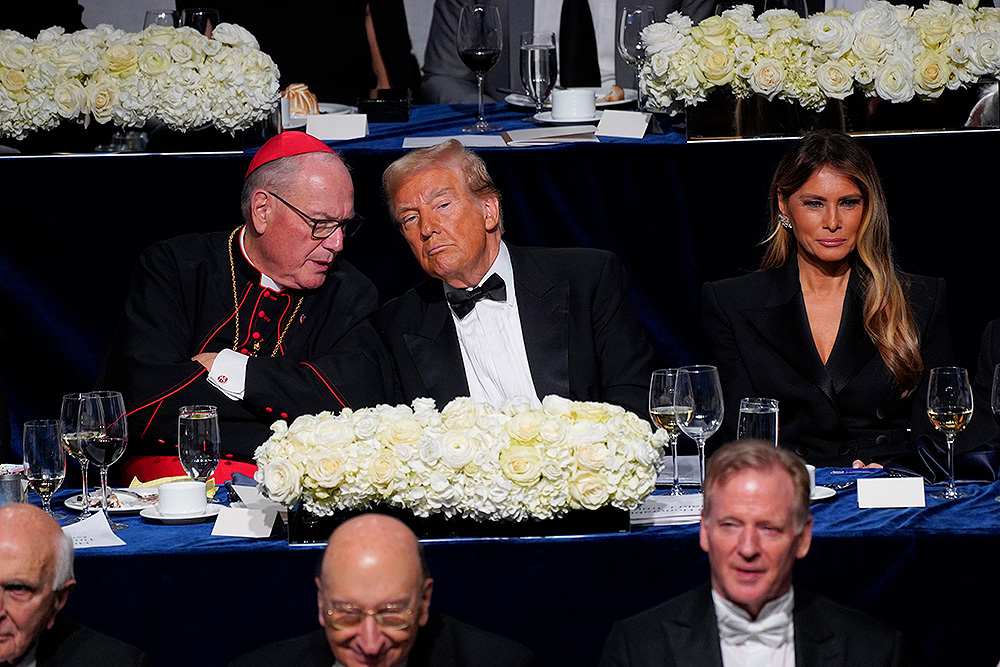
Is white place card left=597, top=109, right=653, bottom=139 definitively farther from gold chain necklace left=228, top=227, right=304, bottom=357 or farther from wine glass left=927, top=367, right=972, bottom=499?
wine glass left=927, top=367, right=972, bottom=499

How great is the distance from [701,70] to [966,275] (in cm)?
100

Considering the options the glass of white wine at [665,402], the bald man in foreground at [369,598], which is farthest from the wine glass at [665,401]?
the bald man in foreground at [369,598]

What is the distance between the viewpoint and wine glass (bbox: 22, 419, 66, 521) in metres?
2.54

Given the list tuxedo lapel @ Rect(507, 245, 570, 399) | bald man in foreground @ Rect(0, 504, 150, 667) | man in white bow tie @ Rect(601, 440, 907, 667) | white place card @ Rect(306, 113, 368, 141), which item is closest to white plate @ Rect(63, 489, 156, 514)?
bald man in foreground @ Rect(0, 504, 150, 667)

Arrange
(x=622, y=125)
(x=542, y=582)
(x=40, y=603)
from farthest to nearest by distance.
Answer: (x=622, y=125)
(x=542, y=582)
(x=40, y=603)

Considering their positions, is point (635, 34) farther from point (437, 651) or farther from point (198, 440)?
point (437, 651)

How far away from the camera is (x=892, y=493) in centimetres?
251

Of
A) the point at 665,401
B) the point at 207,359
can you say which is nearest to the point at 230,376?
the point at 207,359

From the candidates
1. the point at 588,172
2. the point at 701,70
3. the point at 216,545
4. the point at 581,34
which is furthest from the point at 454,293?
the point at 581,34

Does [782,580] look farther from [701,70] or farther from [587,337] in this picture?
[701,70]

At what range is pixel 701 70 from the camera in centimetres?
384

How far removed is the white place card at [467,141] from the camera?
12.8ft

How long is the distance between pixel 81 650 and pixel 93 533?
0.33 m

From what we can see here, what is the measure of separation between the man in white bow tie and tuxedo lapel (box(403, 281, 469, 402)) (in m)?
1.42
